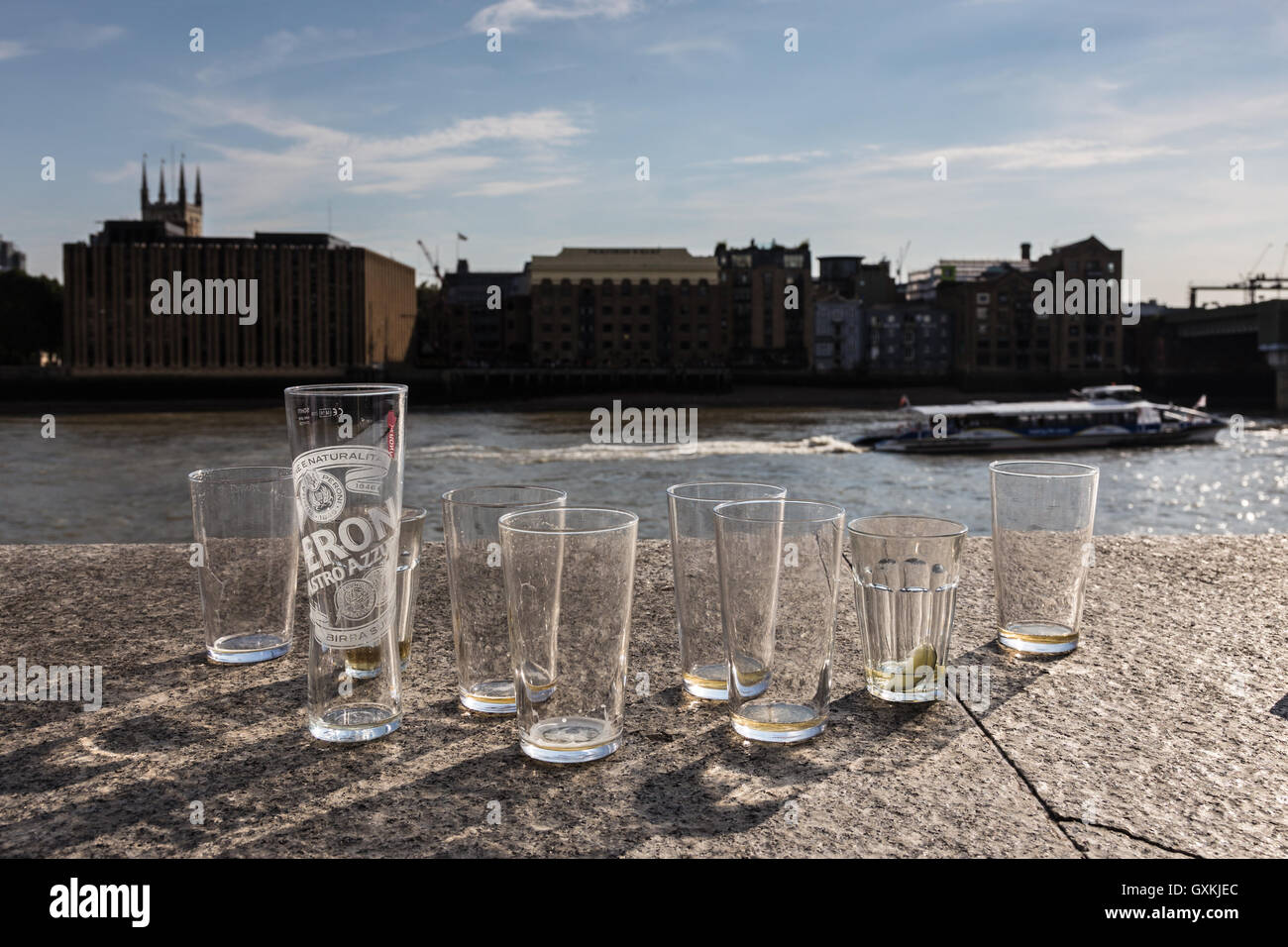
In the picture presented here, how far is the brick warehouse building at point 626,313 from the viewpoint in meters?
96.7

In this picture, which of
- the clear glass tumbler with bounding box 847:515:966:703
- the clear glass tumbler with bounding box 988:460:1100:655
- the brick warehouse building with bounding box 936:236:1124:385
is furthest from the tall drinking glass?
the brick warehouse building with bounding box 936:236:1124:385

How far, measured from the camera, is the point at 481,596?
1530 millimetres

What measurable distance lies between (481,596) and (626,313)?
97368 millimetres

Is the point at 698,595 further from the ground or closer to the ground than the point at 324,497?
closer to the ground

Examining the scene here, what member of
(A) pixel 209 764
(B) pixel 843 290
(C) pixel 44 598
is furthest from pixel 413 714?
(B) pixel 843 290

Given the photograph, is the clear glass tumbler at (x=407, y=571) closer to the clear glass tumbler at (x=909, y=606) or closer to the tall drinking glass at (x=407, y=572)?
the tall drinking glass at (x=407, y=572)

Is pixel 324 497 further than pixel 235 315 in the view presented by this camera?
No

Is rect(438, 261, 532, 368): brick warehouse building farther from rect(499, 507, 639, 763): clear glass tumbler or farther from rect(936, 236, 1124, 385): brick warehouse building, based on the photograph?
rect(499, 507, 639, 763): clear glass tumbler

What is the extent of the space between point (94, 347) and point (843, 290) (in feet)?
225

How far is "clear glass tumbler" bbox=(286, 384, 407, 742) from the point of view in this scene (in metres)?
1.41

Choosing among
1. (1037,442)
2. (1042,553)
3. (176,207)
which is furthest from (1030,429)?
(176,207)

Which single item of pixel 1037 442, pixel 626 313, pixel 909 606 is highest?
pixel 626 313

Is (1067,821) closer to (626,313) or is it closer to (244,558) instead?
(244,558)
